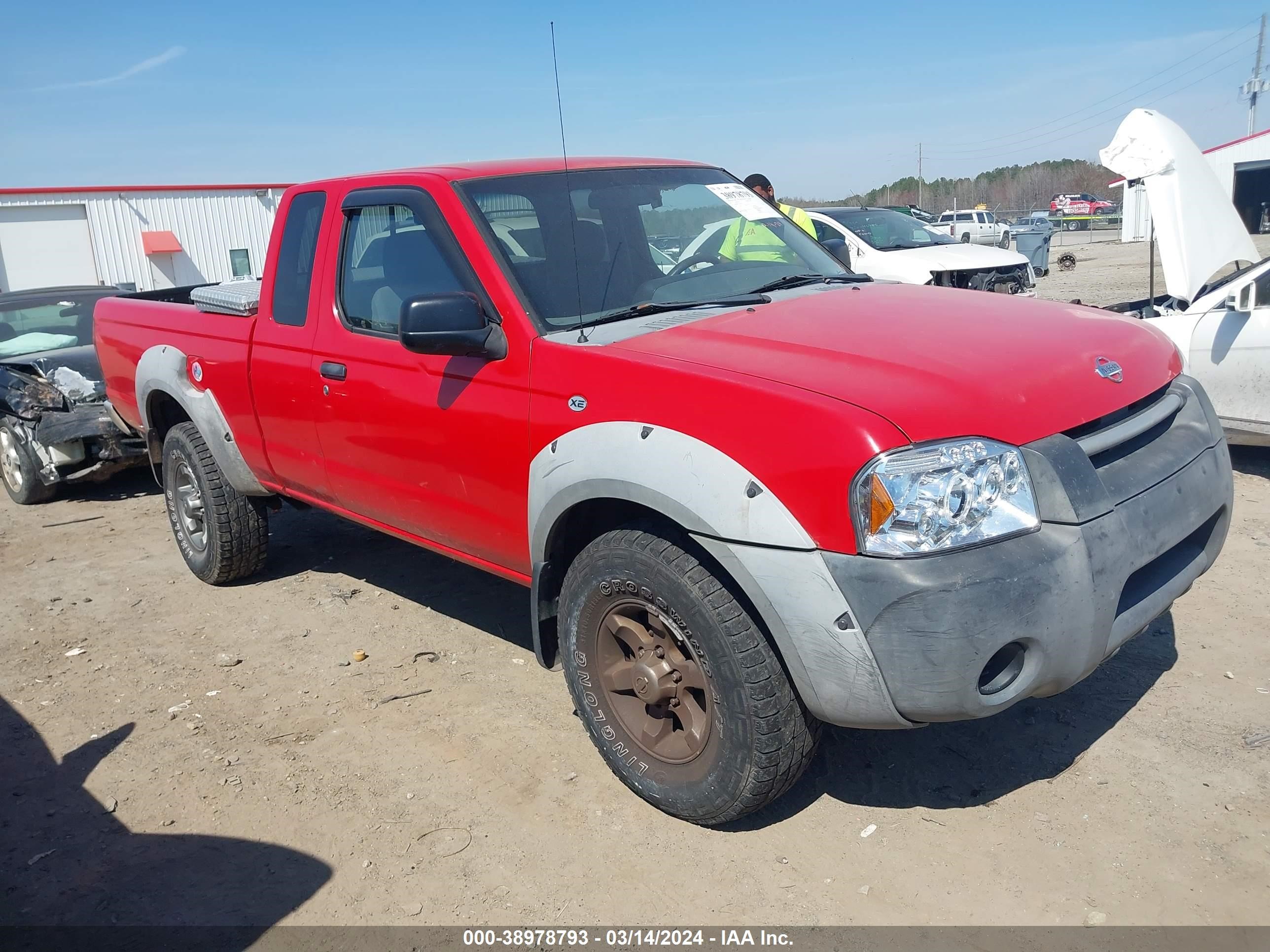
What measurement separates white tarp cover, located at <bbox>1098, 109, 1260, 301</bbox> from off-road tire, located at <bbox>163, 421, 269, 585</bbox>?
5.41 meters

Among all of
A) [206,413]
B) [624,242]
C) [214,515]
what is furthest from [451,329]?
[214,515]

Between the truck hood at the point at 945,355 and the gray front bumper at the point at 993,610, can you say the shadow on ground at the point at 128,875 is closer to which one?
the gray front bumper at the point at 993,610

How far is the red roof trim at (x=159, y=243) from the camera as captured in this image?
2956 centimetres

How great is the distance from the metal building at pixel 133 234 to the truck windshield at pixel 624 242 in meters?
26.1

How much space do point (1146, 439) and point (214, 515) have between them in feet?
14.3

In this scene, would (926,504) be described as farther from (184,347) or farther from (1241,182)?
(1241,182)

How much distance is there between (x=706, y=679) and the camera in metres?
2.86

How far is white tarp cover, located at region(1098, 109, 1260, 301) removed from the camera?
600cm

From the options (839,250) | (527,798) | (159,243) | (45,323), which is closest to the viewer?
(527,798)

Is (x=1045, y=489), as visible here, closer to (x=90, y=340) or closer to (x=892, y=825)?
(x=892, y=825)

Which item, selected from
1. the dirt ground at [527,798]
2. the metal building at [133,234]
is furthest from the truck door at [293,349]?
the metal building at [133,234]

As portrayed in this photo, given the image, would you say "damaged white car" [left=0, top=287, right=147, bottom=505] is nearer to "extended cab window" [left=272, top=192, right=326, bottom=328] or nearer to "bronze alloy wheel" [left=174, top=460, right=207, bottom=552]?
"bronze alloy wheel" [left=174, top=460, right=207, bottom=552]

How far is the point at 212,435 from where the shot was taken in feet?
16.4

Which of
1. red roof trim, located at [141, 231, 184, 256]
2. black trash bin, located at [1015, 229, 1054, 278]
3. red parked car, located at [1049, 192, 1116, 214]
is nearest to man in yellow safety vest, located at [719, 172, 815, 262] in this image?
black trash bin, located at [1015, 229, 1054, 278]
